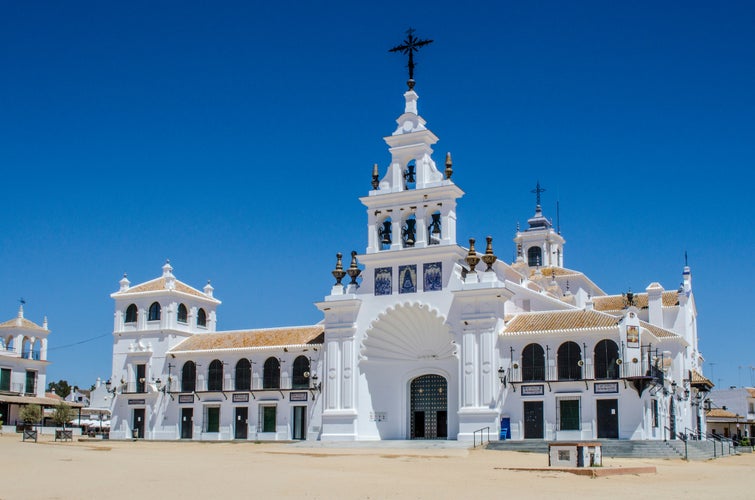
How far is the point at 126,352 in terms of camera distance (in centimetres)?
5331

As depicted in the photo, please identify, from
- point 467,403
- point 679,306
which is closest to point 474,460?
point 467,403

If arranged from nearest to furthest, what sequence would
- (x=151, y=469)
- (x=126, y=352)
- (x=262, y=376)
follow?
(x=151, y=469)
(x=262, y=376)
(x=126, y=352)

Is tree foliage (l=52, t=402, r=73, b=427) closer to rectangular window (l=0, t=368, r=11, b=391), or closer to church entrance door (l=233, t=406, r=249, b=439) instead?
rectangular window (l=0, t=368, r=11, b=391)

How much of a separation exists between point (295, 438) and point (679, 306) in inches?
877

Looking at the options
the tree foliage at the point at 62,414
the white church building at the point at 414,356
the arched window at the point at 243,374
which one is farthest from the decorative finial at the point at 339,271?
the tree foliage at the point at 62,414

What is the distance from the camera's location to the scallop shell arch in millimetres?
43750

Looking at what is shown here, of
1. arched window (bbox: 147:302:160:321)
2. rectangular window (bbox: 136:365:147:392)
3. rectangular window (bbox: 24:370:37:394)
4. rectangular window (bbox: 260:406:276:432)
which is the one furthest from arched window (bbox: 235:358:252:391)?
rectangular window (bbox: 24:370:37:394)

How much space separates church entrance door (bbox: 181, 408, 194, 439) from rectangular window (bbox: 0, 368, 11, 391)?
62.5 feet

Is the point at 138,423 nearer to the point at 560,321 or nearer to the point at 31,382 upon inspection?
the point at 31,382

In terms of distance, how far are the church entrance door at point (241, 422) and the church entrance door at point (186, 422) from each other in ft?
9.48

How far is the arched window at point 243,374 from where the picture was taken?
49.5m

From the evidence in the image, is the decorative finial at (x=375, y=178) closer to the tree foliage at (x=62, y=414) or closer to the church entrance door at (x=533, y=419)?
the church entrance door at (x=533, y=419)

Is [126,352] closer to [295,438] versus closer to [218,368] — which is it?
[218,368]

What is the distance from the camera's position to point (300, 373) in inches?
1893
